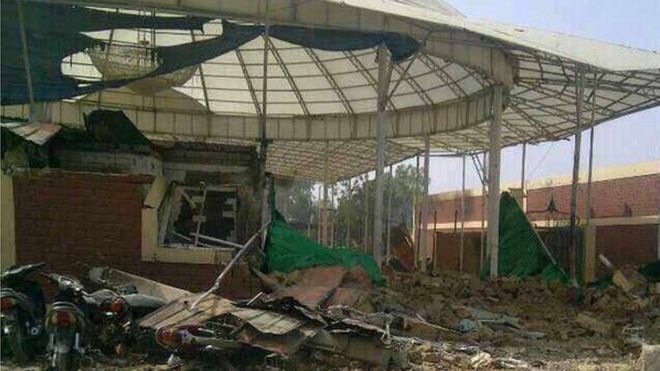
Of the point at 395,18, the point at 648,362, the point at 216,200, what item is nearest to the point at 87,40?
the point at 216,200

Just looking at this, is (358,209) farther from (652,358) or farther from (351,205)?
(652,358)

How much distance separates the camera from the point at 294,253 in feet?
51.8

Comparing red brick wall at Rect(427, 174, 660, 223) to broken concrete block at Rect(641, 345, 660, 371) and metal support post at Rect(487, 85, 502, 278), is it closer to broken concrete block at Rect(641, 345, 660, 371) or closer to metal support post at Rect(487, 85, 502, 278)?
metal support post at Rect(487, 85, 502, 278)

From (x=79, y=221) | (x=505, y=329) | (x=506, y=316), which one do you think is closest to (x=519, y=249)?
(x=506, y=316)

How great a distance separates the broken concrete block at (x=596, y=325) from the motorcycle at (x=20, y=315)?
33.0 feet

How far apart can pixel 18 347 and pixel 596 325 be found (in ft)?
34.6

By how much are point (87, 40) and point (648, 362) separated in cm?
1441

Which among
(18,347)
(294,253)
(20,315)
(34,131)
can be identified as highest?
(34,131)

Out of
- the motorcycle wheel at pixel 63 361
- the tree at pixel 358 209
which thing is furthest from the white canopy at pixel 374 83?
Result: the tree at pixel 358 209

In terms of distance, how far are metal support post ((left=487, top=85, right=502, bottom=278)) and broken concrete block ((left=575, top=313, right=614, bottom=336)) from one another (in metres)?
6.73

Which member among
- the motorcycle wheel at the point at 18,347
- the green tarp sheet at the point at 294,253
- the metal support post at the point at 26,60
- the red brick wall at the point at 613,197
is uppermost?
the metal support post at the point at 26,60

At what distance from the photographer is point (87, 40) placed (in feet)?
60.7

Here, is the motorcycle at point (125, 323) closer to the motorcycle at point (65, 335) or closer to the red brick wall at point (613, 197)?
the motorcycle at point (65, 335)

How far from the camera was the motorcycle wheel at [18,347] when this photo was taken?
890 centimetres
